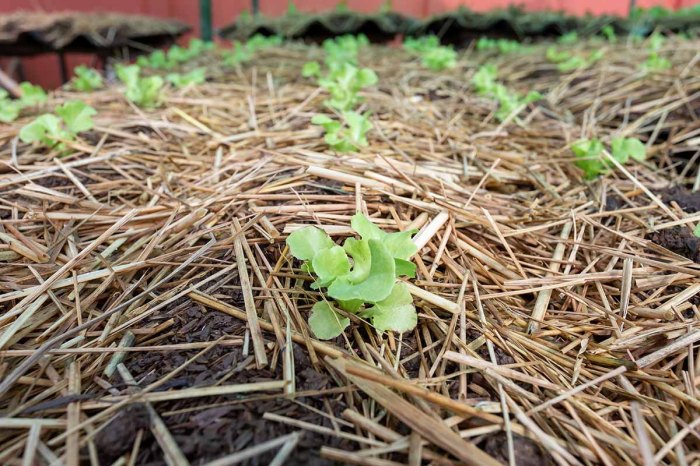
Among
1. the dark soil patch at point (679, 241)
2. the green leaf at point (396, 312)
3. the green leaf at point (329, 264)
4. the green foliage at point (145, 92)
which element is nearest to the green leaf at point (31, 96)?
the green foliage at point (145, 92)

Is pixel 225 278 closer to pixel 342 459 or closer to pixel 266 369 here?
pixel 266 369

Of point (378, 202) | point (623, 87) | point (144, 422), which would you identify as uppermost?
point (623, 87)

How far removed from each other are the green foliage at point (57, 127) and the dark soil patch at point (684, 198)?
6.25 ft

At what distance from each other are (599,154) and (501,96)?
638 mm

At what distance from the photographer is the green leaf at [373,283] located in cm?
82

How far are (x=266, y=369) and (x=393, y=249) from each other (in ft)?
1.10

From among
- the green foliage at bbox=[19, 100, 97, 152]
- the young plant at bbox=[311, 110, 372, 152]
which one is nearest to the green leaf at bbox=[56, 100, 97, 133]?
the green foliage at bbox=[19, 100, 97, 152]

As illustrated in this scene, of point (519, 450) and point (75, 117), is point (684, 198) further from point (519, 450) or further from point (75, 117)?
point (75, 117)

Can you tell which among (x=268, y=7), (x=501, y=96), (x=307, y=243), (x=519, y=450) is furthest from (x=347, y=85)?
(x=268, y=7)

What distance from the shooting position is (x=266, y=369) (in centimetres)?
80

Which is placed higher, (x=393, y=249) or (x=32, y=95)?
(x=393, y=249)

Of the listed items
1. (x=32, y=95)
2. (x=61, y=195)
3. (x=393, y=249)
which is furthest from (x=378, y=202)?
(x=32, y=95)

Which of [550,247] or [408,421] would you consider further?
[550,247]

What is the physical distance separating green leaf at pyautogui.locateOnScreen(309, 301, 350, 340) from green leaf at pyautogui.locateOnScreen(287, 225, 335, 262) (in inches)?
4.0
